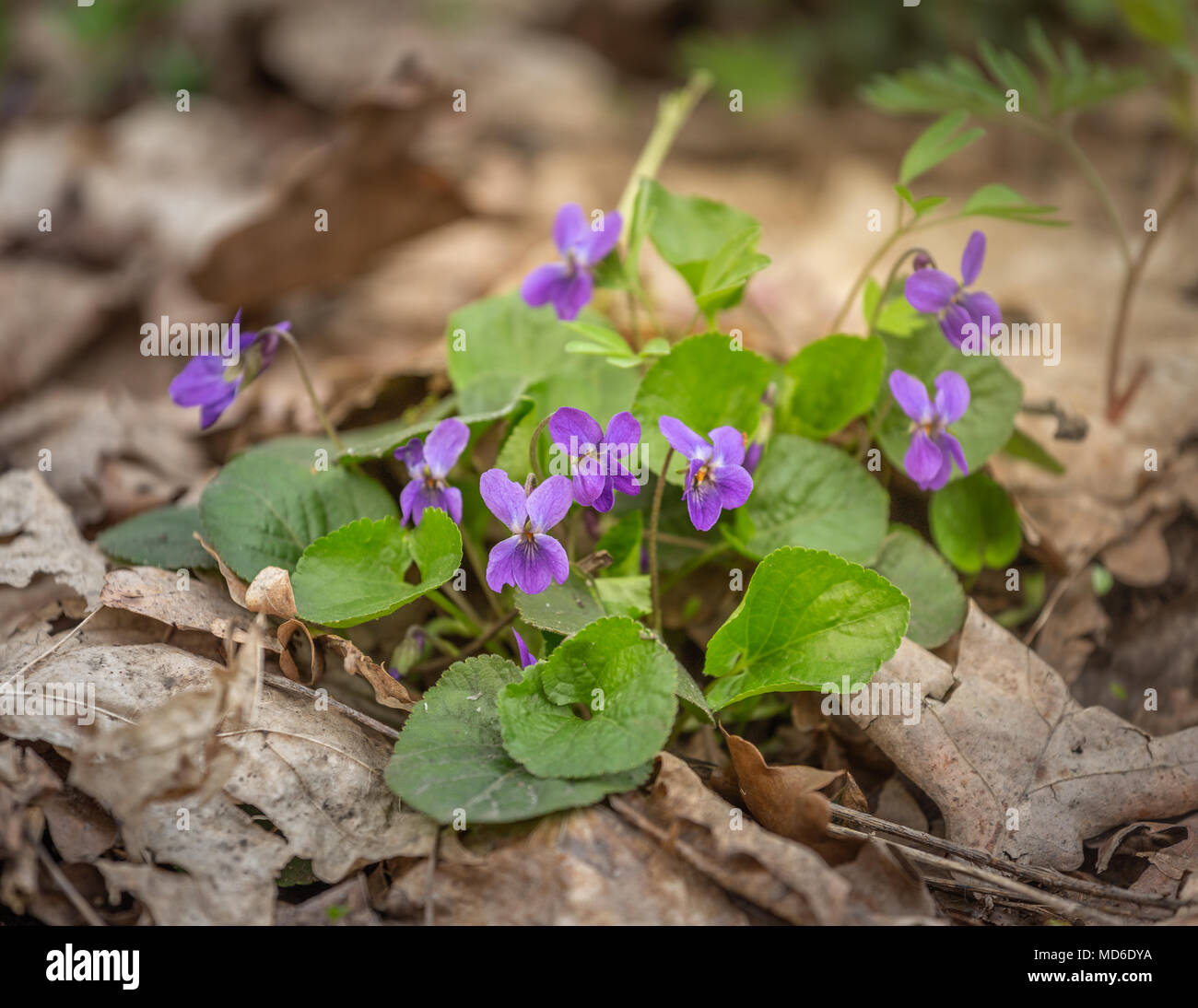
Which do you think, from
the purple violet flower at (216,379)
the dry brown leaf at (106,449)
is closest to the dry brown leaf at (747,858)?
the purple violet flower at (216,379)

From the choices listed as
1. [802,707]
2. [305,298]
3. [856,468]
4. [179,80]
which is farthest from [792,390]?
[179,80]

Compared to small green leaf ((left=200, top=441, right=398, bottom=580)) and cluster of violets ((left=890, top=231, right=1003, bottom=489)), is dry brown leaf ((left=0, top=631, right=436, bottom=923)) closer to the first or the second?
small green leaf ((left=200, top=441, right=398, bottom=580))

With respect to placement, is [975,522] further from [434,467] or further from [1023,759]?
[434,467]

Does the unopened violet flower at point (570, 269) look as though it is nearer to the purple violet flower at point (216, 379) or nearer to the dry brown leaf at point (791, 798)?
the purple violet flower at point (216, 379)

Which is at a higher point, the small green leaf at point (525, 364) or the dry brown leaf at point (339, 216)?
the dry brown leaf at point (339, 216)

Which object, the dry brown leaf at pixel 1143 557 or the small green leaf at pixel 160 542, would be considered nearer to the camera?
the small green leaf at pixel 160 542

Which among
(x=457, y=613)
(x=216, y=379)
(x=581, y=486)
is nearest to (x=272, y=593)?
(x=457, y=613)
